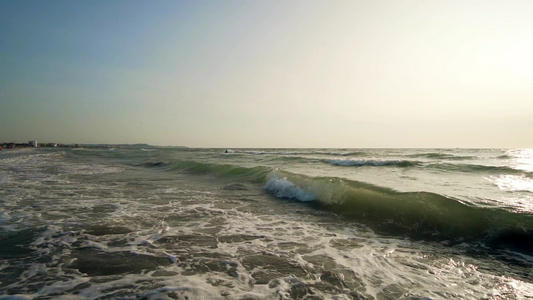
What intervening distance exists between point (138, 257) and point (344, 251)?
367 cm

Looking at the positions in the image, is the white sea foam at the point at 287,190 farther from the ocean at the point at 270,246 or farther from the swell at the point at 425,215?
the ocean at the point at 270,246

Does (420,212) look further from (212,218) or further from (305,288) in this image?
(212,218)

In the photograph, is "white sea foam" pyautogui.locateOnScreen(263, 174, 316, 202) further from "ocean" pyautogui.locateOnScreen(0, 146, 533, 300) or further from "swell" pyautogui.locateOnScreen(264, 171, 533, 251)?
"ocean" pyautogui.locateOnScreen(0, 146, 533, 300)

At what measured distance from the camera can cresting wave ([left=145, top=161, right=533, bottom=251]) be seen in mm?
5973

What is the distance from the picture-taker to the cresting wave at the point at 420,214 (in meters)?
5.97

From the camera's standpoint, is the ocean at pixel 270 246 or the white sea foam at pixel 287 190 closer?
the ocean at pixel 270 246

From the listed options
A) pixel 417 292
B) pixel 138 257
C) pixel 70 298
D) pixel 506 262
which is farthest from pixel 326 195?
pixel 70 298

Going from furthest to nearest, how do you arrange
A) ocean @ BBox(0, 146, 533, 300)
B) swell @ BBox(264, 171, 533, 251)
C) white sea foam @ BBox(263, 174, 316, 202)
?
white sea foam @ BBox(263, 174, 316, 202), swell @ BBox(264, 171, 533, 251), ocean @ BBox(0, 146, 533, 300)

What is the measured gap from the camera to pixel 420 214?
23.8ft

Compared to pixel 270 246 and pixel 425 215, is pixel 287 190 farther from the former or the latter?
pixel 270 246

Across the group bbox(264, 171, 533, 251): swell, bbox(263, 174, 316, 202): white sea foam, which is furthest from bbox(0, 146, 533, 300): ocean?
bbox(263, 174, 316, 202): white sea foam

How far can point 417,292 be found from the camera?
360cm

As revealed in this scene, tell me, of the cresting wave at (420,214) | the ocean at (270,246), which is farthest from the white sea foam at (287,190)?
the ocean at (270,246)

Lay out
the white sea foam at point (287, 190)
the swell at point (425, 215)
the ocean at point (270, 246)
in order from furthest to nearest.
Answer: the white sea foam at point (287, 190)
the swell at point (425, 215)
the ocean at point (270, 246)
